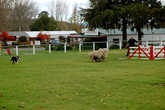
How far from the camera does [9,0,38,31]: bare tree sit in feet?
265

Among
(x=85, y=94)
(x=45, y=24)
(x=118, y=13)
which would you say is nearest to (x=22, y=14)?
(x=45, y=24)

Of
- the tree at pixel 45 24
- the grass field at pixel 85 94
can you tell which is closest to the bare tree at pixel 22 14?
the tree at pixel 45 24

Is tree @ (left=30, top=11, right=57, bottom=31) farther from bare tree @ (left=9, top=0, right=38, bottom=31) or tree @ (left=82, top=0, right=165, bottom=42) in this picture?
tree @ (left=82, top=0, right=165, bottom=42)

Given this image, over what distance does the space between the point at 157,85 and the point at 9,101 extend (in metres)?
5.12

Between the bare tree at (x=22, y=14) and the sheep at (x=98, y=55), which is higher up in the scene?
the bare tree at (x=22, y=14)

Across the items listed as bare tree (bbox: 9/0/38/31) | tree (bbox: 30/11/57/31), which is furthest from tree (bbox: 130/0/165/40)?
tree (bbox: 30/11/57/31)

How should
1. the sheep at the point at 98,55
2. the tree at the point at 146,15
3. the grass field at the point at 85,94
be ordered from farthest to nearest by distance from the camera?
the tree at the point at 146,15
the sheep at the point at 98,55
the grass field at the point at 85,94

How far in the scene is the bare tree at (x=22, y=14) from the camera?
265ft

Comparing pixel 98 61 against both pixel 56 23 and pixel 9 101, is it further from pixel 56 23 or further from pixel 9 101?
pixel 56 23

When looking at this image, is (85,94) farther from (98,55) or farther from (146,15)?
(146,15)

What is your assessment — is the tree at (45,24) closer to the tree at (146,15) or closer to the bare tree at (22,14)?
the bare tree at (22,14)

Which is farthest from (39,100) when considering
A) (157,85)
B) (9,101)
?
(157,85)

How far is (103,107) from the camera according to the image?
725 centimetres

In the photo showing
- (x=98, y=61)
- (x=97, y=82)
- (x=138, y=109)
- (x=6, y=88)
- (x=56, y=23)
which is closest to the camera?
(x=138, y=109)
